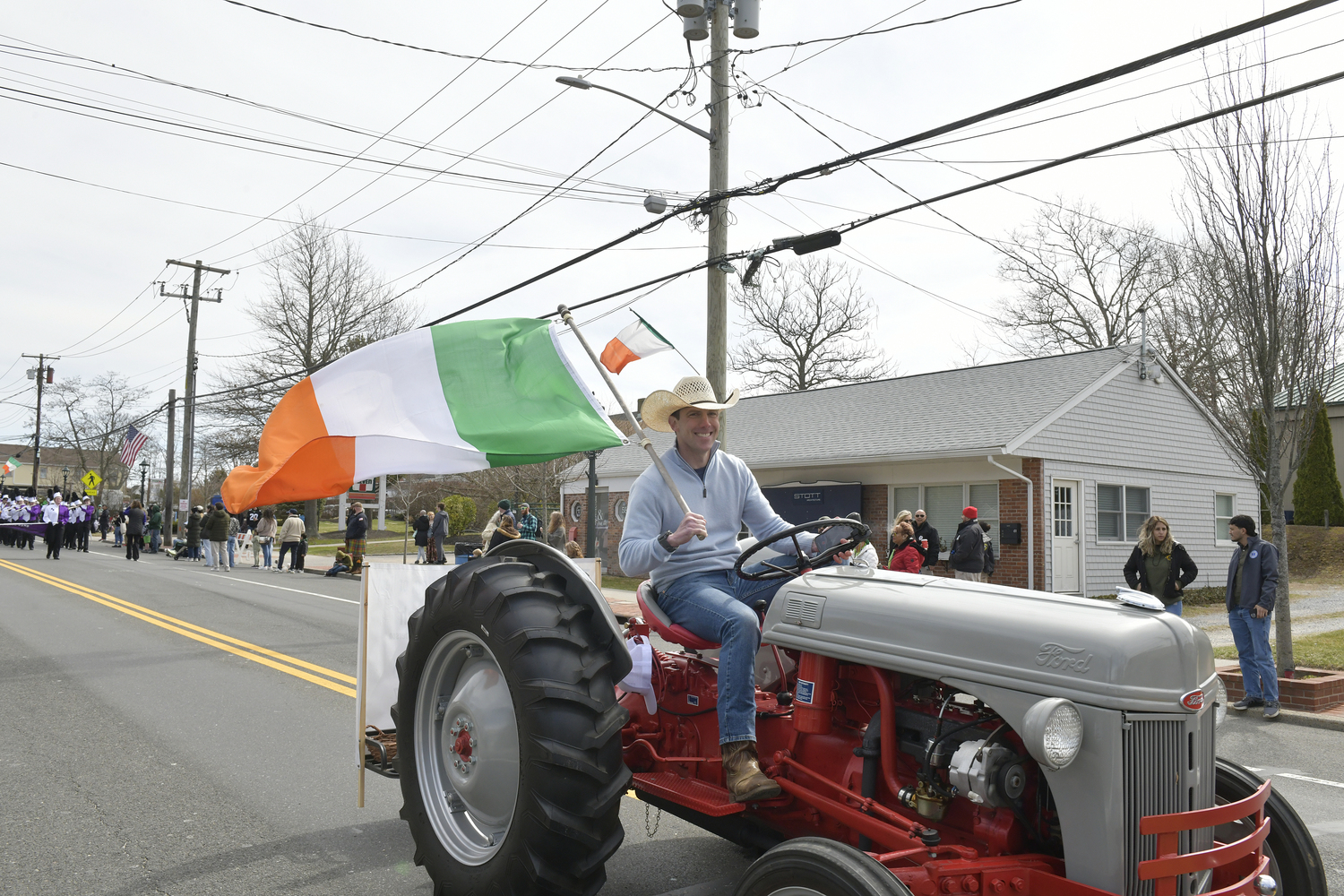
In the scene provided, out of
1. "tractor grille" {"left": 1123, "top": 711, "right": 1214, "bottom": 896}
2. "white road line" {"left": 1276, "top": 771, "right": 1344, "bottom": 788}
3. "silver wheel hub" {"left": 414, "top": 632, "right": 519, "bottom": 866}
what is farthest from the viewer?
"white road line" {"left": 1276, "top": 771, "right": 1344, "bottom": 788}

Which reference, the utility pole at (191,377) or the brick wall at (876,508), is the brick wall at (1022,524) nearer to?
the brick wall at (876,508)

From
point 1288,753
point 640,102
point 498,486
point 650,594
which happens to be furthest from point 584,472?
point 650,594

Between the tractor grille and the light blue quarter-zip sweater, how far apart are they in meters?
1.61

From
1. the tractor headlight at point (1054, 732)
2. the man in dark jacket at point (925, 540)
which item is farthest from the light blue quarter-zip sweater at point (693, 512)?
the man in dark jacket at point (925, 540)

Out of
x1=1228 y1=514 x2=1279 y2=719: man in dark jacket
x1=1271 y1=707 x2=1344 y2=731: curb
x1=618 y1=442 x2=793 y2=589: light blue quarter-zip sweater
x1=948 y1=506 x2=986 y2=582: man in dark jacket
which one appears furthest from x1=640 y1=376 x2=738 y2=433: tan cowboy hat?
x1=948 y1=506 x2=986 y2=582: man in dark jacket

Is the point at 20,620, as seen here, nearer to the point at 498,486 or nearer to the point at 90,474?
the point at 498,486

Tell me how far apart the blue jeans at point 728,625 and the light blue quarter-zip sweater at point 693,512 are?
8 centimetres

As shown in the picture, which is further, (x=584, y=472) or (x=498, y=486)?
(x=498, y=486)

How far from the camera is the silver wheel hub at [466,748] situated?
12.0ft

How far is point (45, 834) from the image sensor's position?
470 centimetres

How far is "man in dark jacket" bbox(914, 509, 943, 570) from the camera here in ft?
45.2

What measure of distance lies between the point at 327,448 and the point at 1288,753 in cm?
717

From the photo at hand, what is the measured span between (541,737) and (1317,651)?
1220 centimetres

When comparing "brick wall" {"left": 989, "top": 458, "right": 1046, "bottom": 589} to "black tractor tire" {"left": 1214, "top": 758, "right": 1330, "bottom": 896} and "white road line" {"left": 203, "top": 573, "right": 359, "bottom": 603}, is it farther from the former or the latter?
"black tractor tire" {"left": 1214, "top": 758, "right": 1330, "bottom": 896}
